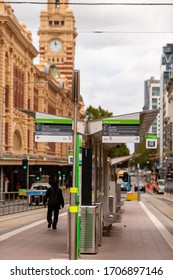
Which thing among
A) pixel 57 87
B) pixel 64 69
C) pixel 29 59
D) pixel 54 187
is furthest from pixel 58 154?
pixel 54 187

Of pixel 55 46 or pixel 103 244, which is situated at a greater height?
pixel 55 46

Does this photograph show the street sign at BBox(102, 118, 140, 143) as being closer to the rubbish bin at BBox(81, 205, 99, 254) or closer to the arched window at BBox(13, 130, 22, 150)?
the rubbish bin at BBox(81, 205, 99, 254)

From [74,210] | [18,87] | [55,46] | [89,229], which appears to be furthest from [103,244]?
[55,46]

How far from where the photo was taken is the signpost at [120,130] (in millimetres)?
15305

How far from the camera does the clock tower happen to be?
12888 cm

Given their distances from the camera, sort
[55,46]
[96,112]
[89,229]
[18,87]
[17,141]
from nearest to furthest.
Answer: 1. [89,229]
2. [18,87]
3. [17,141]
4. [96,112]
5. [55,46]

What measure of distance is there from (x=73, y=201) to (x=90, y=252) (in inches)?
86.3

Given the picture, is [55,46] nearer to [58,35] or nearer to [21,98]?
[58,35]

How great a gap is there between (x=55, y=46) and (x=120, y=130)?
387 ft

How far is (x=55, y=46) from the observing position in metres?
132

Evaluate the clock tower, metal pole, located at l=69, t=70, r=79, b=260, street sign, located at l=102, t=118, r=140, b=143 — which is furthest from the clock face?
metal pole, located at l=69, t=70, r=79, b=260

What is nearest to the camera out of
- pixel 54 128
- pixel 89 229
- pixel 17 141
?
pixel 89 229

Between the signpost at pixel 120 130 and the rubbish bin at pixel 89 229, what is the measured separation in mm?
2283

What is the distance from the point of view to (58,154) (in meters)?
95.0
